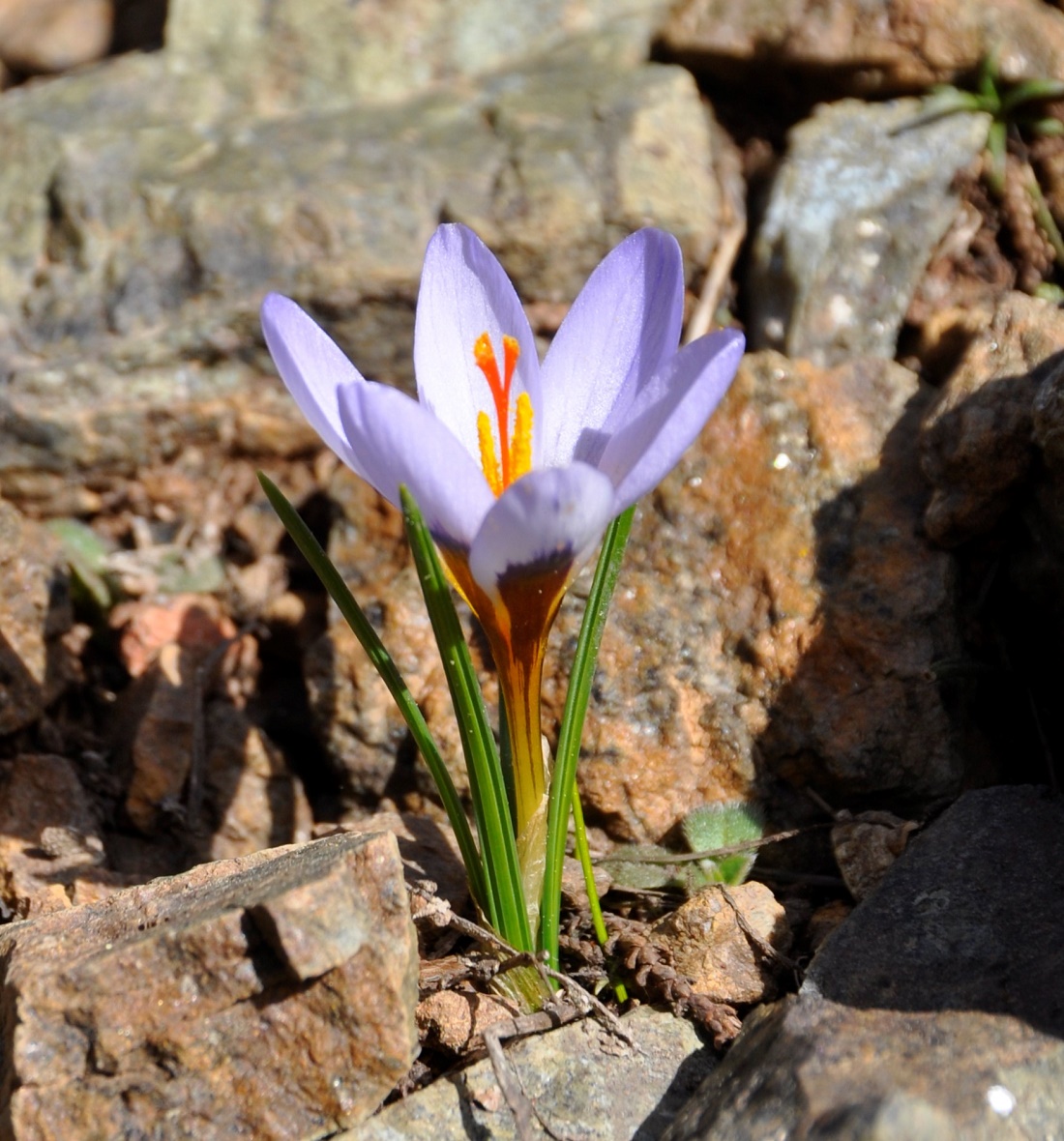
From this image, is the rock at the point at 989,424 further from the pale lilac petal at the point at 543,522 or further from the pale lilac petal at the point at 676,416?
the pale lilac petal at the point at 543,522

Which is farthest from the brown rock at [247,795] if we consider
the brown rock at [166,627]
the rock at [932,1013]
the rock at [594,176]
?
the rock at [594,176]

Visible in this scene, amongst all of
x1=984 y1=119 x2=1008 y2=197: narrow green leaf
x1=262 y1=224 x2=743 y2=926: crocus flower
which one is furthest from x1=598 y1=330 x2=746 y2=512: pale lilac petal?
x1=984 y1=119 x2=1008 y2=197: narrow green leaf

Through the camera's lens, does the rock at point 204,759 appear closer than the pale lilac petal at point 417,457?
No

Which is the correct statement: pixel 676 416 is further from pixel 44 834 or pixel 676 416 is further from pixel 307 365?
pixel 44 834

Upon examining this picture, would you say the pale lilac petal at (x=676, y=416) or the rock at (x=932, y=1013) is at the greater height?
the pale lilac petal at (x=676, y=416)

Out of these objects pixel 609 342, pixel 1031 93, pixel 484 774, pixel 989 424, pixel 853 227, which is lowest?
pixel 484 774

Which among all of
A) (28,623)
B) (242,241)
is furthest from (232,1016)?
(242,241)

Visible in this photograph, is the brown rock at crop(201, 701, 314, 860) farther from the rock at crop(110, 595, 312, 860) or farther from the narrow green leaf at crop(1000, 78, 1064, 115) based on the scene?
the narrow green leaf at crop(1000, 78, 1064, 115)
